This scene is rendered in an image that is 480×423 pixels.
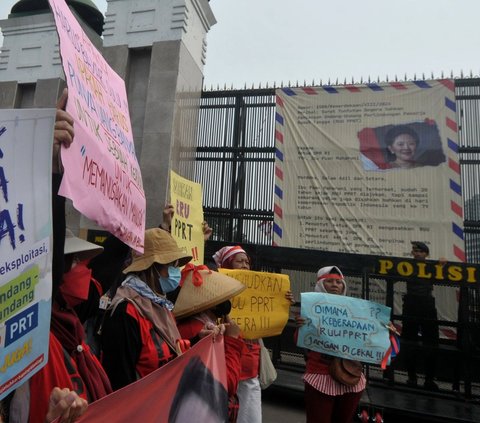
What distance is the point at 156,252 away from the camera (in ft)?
7.68

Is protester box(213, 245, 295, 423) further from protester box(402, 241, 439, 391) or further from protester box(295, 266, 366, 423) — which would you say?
protester box(402, 241, 439, 391)

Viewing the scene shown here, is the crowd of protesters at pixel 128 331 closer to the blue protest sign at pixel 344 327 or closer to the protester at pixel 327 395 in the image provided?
the protester at pixel 327 395

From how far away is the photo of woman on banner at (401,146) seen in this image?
22.3 ft

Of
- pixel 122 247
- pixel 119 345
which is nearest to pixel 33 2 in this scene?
pixel 122 247

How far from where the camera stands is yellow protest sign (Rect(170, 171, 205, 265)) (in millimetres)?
4098

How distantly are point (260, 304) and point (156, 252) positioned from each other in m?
1.79

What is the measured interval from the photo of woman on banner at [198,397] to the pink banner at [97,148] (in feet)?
2.29

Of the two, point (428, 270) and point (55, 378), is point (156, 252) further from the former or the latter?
point (428, 270)

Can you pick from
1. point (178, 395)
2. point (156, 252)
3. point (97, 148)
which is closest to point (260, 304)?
point (156, 252)

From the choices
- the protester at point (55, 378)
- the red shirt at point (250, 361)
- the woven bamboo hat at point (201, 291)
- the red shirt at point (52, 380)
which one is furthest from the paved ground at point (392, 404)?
the protester at point (55, 378)

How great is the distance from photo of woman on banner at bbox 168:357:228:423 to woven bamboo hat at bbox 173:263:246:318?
0.53 meters

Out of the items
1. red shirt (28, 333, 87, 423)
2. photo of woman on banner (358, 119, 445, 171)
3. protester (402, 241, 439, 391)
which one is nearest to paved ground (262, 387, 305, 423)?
protester (402, 241, 439, 391)

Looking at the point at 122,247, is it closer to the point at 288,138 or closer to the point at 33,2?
the point at 288,138

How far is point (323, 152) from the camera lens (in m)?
7.33
